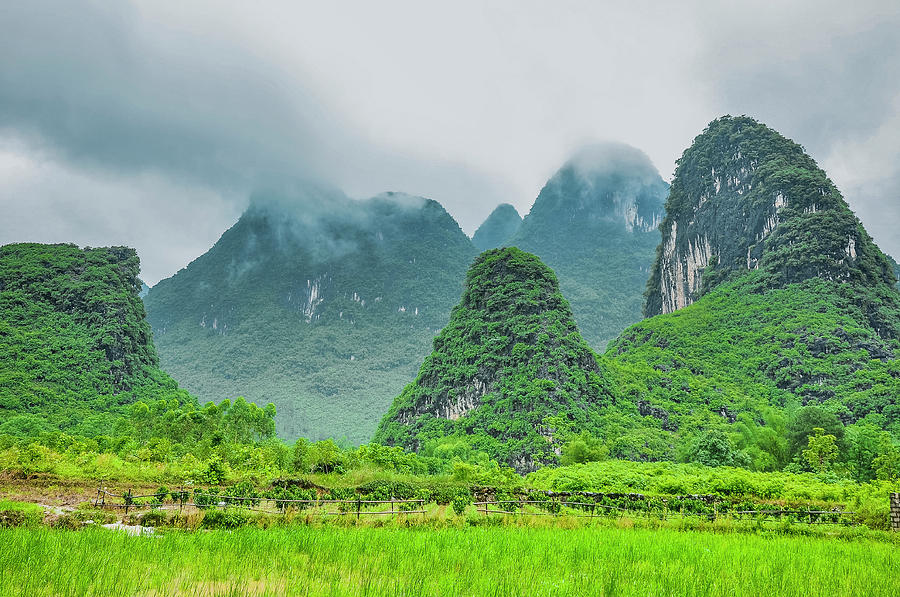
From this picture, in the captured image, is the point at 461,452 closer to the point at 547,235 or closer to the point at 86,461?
the point at 86,461

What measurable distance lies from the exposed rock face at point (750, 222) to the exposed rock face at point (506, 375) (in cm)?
3575

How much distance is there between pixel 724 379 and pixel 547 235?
396 ft

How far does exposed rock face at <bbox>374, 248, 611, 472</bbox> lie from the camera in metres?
46.1

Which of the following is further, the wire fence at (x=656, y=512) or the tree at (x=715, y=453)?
the tree at (x=715, y=453)

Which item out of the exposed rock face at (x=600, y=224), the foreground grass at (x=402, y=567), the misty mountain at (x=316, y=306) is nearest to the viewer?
the foreground grass at (x=402, y=567)

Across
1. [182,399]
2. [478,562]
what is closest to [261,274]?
[182,399]

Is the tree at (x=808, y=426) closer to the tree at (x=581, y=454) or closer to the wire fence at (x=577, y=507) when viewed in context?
the tree at (x=581, y=454)

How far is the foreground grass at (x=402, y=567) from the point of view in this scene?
4.06 metres

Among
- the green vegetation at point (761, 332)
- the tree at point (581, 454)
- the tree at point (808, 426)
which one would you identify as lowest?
the tree at point (581, 454)

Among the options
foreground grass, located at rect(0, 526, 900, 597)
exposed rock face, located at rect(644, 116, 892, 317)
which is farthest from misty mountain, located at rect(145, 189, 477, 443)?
foreground grass, located at rect(0, 526, 900, 597)

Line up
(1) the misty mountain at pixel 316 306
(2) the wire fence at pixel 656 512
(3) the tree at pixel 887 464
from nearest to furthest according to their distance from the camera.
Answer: (2) the wire fence at pixel 656 512 < (3) the tree at pixel 887 464 < (1) the misty mountain at pixel 316 306

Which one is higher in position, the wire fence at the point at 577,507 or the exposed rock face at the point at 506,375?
the exposed rock face at the point at 506,375

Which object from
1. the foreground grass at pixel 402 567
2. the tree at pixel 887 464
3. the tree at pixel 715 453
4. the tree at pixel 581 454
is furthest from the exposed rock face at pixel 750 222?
the foreground grass at pixel 402 567

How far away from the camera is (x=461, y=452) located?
145ft
